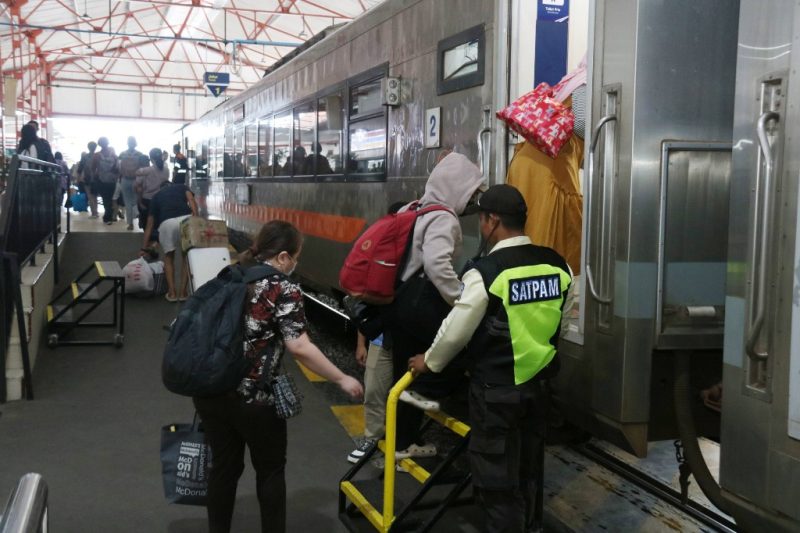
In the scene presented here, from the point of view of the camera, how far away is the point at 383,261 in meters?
4.42

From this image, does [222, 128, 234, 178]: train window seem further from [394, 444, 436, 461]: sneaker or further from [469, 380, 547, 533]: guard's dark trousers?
[469, 380, 547, 533]: guard's dark trousers

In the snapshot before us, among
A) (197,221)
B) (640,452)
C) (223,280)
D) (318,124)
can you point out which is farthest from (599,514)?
(197,221)

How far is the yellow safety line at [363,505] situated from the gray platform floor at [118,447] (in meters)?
0.20

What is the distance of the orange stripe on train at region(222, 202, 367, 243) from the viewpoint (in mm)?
7293

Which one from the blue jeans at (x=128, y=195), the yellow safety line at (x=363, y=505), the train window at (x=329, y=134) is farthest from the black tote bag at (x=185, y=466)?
the blue jeans at (x=128, y=195)

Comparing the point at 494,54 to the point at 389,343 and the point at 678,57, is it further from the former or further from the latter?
the point at 389,343

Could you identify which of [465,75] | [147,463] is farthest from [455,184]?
[147,463]

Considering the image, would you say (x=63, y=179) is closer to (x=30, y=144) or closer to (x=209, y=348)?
(x=30, y=144)

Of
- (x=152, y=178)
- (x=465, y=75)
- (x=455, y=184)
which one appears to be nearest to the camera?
(x=455, y=184)

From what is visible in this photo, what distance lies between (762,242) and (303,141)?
22.3 feet

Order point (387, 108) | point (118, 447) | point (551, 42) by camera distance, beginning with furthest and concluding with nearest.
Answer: point (387, 108) → point (118, 447) → point (551, 42)

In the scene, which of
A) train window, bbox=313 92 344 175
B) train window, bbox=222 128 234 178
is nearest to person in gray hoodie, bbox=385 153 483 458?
train window, bbox=313 92 344 175

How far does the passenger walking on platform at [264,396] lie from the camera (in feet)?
11.5

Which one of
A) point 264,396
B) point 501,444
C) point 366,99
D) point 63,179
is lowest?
point 501,444
